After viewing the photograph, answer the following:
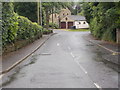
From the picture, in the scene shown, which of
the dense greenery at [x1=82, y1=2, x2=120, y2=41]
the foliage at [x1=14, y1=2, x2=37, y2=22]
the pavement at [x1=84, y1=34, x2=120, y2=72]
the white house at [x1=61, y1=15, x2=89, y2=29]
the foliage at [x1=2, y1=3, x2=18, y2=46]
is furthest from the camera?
the white house at [x1=61, y1=15, x2=89, y2=29]

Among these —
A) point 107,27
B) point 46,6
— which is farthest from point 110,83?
point 46,6

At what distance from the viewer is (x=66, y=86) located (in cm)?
917

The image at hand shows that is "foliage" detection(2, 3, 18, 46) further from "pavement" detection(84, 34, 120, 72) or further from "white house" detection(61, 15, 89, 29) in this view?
"white house" detection(61, 15, 89, 29)

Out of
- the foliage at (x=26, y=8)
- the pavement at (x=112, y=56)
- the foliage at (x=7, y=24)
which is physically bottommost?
the pavement at (x=112, y=56)

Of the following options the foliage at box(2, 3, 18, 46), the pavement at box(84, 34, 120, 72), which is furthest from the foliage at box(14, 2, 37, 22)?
the foliage at box(2, 3, 18, 46)

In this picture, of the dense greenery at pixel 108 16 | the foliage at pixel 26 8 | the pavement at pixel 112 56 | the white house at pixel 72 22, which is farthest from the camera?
the white house at pixel 72 22

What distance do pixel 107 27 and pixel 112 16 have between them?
870cm

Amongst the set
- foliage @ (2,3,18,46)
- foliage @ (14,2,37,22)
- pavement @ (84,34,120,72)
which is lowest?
pavement @ (84,34,120,72)

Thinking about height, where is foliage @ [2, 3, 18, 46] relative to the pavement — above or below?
above

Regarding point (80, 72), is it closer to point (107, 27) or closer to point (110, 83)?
point (110, 83)

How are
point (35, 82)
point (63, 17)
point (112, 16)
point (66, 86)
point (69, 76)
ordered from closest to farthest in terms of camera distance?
point (66, 86) → point (35, 82) → point (69, 76) → point (112, 16) → point (63, 17)

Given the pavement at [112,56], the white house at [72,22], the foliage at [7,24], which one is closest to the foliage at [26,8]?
the pavement at [112,56]

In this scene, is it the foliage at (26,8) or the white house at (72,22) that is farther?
the white house at (72,22)

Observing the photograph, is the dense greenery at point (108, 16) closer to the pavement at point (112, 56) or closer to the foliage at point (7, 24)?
the pavement at point (112, 56)
